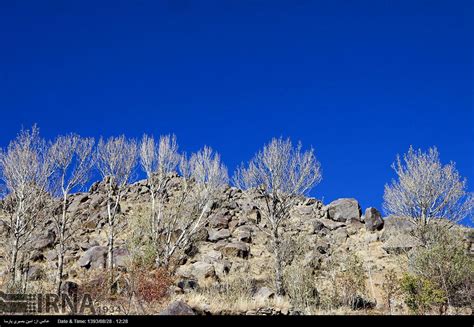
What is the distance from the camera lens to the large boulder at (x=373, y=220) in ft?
117

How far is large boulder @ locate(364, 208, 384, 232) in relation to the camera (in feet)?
117

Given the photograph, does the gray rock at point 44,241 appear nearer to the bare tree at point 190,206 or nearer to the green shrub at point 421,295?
the bare tree at point 190,206

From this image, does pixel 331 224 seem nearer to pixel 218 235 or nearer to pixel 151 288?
pixel 218 235

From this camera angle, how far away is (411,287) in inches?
647

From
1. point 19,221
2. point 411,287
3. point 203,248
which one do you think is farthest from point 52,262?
point 411,287

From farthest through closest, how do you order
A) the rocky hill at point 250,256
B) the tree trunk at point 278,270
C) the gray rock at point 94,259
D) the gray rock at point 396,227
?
the gray rock at point 396,227
the gray rock at point 94,259
the tree trunk at point 278,270
the rocky hill at point 250,256

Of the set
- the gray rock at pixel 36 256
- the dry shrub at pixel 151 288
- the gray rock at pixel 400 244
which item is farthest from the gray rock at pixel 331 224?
the gray rock at pixel 36 256

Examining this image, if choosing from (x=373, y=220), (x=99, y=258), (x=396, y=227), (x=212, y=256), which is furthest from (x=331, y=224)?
(x=99, y=258)

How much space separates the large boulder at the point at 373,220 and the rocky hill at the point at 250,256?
8cm

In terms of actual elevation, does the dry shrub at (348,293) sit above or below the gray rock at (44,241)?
below

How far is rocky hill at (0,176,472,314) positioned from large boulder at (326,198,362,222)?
9 cm

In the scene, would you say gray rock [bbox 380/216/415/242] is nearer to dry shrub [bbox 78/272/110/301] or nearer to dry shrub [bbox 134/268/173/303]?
dry shrub [bbox 134/268/173/303]

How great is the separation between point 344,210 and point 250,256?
12035mm

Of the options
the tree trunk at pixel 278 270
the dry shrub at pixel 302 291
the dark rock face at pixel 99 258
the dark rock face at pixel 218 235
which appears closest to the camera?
the dry shrub at pixel 302 291
